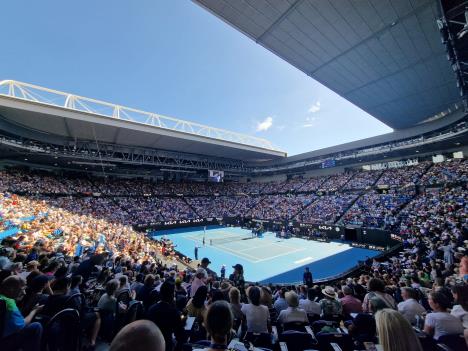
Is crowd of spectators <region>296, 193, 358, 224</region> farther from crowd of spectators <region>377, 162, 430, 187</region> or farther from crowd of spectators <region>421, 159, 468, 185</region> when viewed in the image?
crowd of spectators <region>421, 159, 468, 185</region>

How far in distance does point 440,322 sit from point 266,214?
103 feet

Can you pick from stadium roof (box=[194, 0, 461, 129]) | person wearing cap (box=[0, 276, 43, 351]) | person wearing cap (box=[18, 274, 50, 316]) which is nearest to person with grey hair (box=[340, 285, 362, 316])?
person wearing cap (box=[0, 276, 43, 351])

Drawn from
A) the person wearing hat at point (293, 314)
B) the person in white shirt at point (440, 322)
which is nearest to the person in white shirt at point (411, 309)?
the person in white shirt at point (440, 322)

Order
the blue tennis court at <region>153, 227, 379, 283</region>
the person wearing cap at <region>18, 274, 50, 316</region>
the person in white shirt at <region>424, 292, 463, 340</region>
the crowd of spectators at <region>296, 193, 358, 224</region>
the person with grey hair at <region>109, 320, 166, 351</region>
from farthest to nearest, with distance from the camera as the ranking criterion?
the crowd of spectators at <region>296, 193, 358, 224</region>
the blue tennis court at <region>153, 227, 379, 283</region>
the person wearing cap at <region>18, 274, 50, 316</region>
the person in white shirt at <region>424, 292, 463, 340</region>
the person with grey hair at <region>109, 320, 166, 351</region>

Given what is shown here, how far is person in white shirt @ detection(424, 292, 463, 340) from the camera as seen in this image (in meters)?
2.93

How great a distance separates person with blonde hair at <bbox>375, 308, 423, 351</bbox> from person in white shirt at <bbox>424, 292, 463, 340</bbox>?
232 centimetres

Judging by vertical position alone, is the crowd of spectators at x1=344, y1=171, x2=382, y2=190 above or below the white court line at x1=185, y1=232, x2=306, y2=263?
above

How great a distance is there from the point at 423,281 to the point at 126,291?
30.4 feet

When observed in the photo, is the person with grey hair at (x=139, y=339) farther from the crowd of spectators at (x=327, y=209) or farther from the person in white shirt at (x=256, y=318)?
the crowd of spectators at (x=327, y=209)

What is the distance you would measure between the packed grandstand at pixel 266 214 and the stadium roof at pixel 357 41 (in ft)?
0.31

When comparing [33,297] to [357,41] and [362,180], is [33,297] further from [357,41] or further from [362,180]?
[362,180]

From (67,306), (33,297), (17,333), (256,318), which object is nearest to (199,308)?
(256,318)

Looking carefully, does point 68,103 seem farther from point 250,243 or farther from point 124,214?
point 250,243

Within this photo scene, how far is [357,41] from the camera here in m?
11.6
